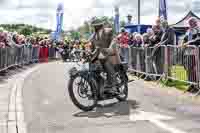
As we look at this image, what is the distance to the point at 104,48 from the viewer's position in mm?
9812

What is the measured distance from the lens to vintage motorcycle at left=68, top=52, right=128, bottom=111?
9148 millimetres

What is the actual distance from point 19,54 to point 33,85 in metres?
9.28

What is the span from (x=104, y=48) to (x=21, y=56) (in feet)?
48.5

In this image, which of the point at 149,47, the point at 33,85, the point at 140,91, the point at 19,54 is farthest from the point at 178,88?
the point at 19,54

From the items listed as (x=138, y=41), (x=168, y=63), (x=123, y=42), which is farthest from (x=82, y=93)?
(x=123, y=42)

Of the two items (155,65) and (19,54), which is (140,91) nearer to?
(155,65)

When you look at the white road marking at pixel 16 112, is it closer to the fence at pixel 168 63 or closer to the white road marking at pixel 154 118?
the white road marking at pixel 154 118

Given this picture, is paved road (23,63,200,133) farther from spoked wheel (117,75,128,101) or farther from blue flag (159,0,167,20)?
blue flag (159,0,167,20)

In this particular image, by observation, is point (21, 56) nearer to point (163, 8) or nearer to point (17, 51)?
point (17, 51)

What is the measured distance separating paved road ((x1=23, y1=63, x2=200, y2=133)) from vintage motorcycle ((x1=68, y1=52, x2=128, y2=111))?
0.21 m

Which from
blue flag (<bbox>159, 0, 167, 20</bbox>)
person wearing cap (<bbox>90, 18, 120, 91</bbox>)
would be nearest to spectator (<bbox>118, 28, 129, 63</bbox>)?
blue flag (<bbox>159, 0, 167, 20</bbox>)

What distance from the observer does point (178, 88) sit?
12633 millimetres

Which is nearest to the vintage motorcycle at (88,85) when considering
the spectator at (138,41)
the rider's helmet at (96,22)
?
the rider's helmet at (96,22)

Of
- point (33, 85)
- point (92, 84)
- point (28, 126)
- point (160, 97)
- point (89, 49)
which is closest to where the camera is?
point (28, 126)
